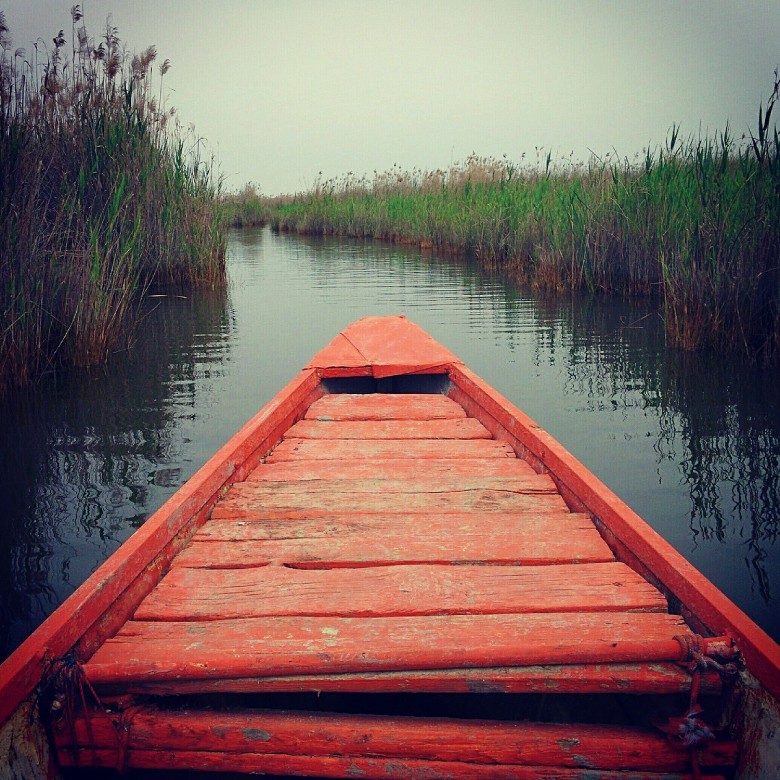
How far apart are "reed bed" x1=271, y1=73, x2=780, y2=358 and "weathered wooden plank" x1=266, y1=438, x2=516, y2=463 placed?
2724 mm

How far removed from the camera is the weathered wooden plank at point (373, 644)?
4.66ft

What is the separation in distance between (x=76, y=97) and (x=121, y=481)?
15.1 ft

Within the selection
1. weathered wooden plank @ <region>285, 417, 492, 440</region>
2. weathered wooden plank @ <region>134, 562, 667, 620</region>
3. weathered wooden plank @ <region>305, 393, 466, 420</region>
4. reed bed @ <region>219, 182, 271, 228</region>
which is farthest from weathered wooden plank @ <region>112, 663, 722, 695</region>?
reed bed @ <region>219, 182, 271, 228</region>

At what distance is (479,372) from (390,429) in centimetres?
237

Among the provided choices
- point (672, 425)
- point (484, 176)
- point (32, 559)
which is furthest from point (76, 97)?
point (484, 176)

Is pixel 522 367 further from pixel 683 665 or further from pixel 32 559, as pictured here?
pixel 683 665

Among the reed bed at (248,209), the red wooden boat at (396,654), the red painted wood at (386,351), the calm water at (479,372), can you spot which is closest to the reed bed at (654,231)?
the calm water at (479,372)

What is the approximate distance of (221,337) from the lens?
6.95 metres

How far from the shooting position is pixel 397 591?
175 cm

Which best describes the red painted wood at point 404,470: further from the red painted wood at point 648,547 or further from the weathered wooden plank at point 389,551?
the weathered wooden plank at point 389,551

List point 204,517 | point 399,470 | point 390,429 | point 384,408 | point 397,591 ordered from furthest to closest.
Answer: point 384,408 < point 390,429 < point 399,470 < point 204,517 < point 397,591

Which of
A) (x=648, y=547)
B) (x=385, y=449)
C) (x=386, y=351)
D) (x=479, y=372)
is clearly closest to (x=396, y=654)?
(x=648, y=547)

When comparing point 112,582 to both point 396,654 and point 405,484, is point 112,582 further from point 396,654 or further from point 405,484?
point 405,484

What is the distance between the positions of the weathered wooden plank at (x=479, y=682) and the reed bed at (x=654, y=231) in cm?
392
